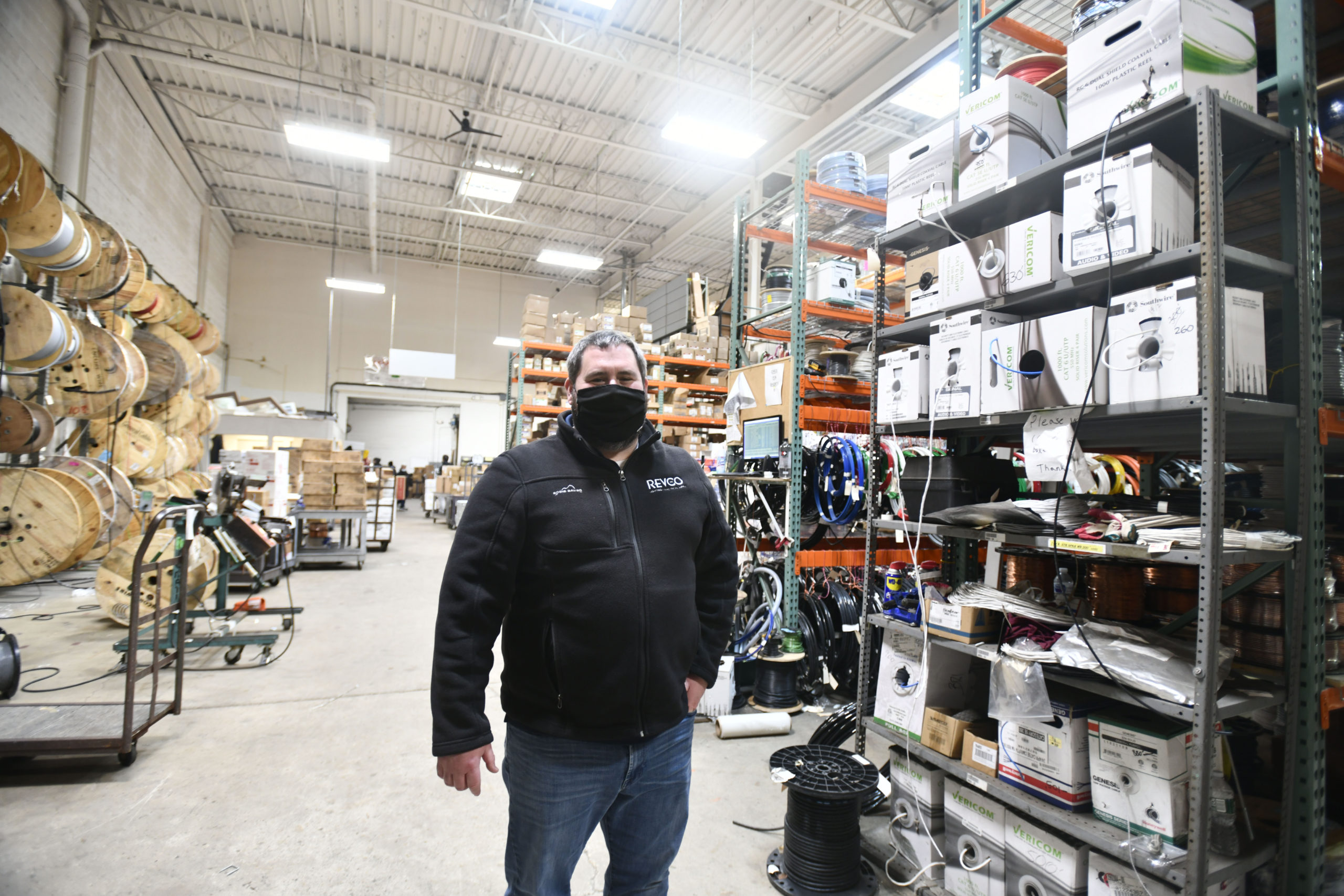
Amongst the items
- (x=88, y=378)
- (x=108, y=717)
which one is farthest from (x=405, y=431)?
(x=108, y=717)

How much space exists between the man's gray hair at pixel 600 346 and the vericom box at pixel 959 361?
1.17 meters

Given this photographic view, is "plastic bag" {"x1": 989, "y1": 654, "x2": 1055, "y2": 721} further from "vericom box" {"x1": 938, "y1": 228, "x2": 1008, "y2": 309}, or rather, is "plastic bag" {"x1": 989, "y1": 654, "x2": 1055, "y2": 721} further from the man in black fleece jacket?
"vericom box" {"x1": 938, "y1": 228, "x2": 1008, "y2": 309}

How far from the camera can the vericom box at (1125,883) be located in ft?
5.23

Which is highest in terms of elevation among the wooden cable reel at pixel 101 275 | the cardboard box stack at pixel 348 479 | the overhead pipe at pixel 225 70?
the overhead pipe at pixel 225 70

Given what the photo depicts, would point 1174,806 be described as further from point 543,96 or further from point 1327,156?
point 543,96

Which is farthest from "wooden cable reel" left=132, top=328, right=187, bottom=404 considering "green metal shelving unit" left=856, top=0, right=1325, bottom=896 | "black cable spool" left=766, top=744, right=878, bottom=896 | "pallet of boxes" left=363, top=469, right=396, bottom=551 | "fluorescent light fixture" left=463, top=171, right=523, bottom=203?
"green metal shelving unit" left=856, top=0, right=1325, bottom=896

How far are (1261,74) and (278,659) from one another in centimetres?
592

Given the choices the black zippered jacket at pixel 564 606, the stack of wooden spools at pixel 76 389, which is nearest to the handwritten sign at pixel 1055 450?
the black zippered jacket at pixel 564 606

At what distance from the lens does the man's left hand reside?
62.6 inches

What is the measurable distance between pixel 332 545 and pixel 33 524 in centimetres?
428

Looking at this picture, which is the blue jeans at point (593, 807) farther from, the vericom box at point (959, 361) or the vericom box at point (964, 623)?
the vericom box at point (959, 361)

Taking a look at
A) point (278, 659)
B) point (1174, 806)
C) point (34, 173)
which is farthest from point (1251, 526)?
point (34, 173)

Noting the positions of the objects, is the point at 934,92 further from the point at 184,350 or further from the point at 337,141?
the point at 184,350

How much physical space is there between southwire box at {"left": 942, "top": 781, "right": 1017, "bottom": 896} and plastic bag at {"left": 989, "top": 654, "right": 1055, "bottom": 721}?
318 millimetres
